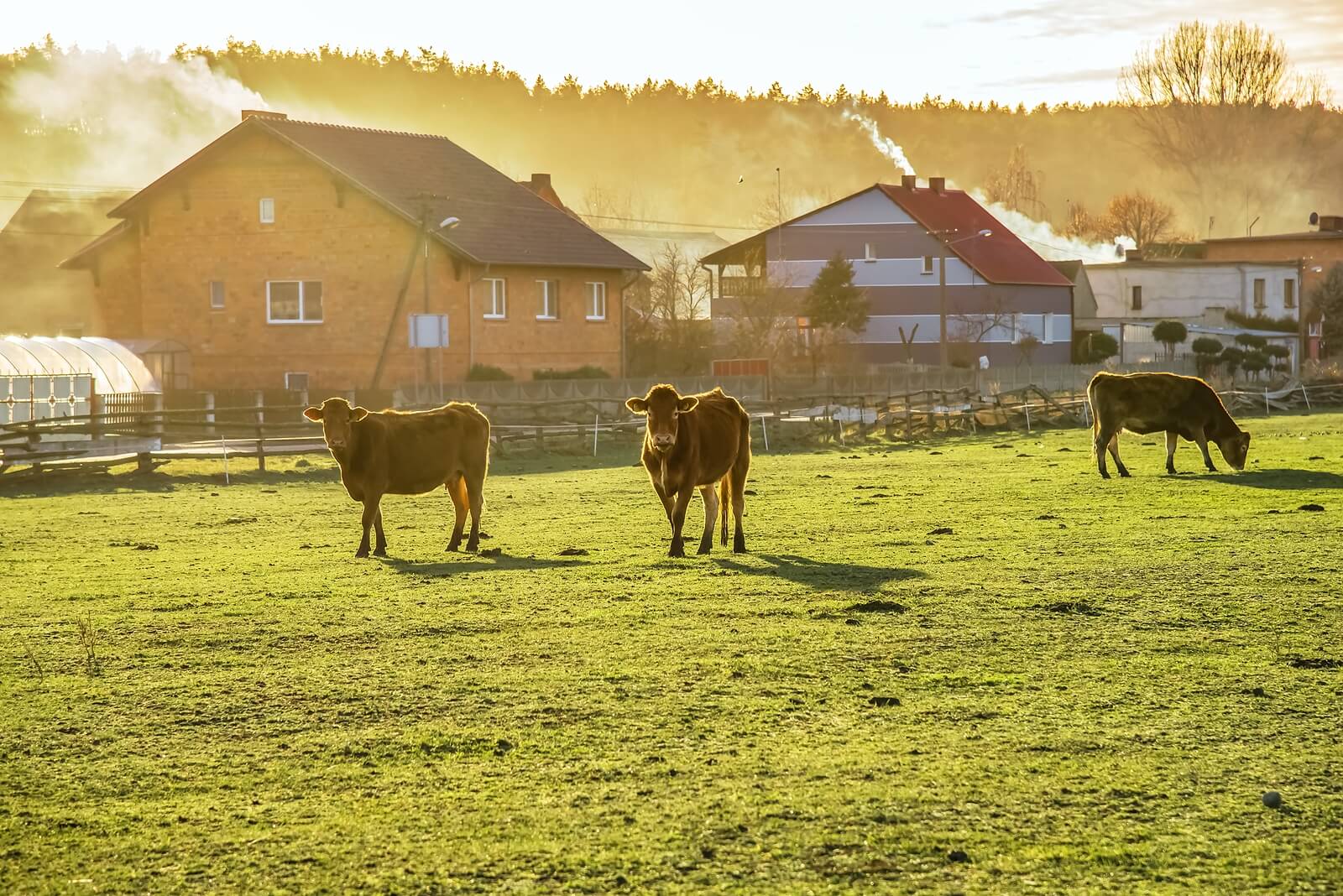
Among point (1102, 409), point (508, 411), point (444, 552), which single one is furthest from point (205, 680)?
point (508, 411)

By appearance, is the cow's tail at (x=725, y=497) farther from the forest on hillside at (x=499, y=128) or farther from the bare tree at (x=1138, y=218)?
the bare tree at (x=1138, y=218)

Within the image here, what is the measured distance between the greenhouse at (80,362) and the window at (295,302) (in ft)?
18.8

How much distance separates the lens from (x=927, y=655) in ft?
Result: 31.5

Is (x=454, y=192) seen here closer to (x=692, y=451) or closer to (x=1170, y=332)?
(x=1170, y=332)

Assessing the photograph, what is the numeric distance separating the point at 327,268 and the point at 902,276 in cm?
3386

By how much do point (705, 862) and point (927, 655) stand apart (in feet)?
12.9

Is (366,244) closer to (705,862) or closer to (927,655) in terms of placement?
(927,655)

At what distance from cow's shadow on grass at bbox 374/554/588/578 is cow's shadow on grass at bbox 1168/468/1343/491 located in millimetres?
10108

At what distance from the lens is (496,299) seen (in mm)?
50156

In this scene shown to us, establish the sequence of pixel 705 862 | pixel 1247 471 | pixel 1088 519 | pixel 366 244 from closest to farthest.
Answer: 1. pixel 705 862
2. pixel 1088 519
3. pixel 1247 471
4. pixel 366 244

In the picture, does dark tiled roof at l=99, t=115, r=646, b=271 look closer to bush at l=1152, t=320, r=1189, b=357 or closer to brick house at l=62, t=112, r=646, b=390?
brick house at l=62, t=112, r=646, b=390

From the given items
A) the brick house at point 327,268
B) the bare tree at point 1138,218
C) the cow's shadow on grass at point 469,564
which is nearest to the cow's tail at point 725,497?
the cow's shadow on grass at point 469,564

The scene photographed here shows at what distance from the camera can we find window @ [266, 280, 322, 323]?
4934cm

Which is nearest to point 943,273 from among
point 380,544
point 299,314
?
point 299,314
